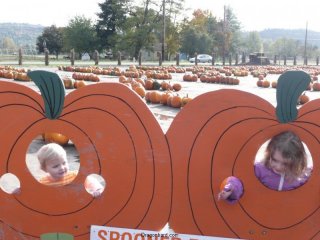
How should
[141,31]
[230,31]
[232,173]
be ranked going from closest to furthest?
Result: [232,173] < [141,31] < [230,31]

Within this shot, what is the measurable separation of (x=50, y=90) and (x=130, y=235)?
3.29 feet

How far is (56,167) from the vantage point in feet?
9.47

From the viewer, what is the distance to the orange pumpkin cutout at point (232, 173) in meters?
2.71

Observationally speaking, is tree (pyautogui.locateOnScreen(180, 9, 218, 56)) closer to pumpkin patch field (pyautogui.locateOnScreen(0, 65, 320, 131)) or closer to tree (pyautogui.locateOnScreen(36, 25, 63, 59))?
tree (pyautogui.locateOnScreen(36, 25, 63, 59))

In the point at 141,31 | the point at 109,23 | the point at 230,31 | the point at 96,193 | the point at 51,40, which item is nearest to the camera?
the point at 96,193

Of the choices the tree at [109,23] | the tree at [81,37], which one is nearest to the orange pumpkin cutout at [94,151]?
the tree at [109,23]

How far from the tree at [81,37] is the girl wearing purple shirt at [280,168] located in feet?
199

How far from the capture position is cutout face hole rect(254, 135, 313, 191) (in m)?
2.66

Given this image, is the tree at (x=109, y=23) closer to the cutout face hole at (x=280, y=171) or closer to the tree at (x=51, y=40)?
the tree at (x=51, y=40)

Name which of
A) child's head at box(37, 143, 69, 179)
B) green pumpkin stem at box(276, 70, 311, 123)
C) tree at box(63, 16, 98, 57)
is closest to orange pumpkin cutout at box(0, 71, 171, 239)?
child's head at box(37, 143, 69, 179)

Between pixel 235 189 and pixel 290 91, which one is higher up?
pixel 290 91

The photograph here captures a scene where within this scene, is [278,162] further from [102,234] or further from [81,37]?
[81,37]

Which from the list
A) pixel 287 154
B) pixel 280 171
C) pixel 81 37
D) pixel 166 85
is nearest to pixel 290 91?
pixel 287 154

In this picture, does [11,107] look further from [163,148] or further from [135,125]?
[163,148]
